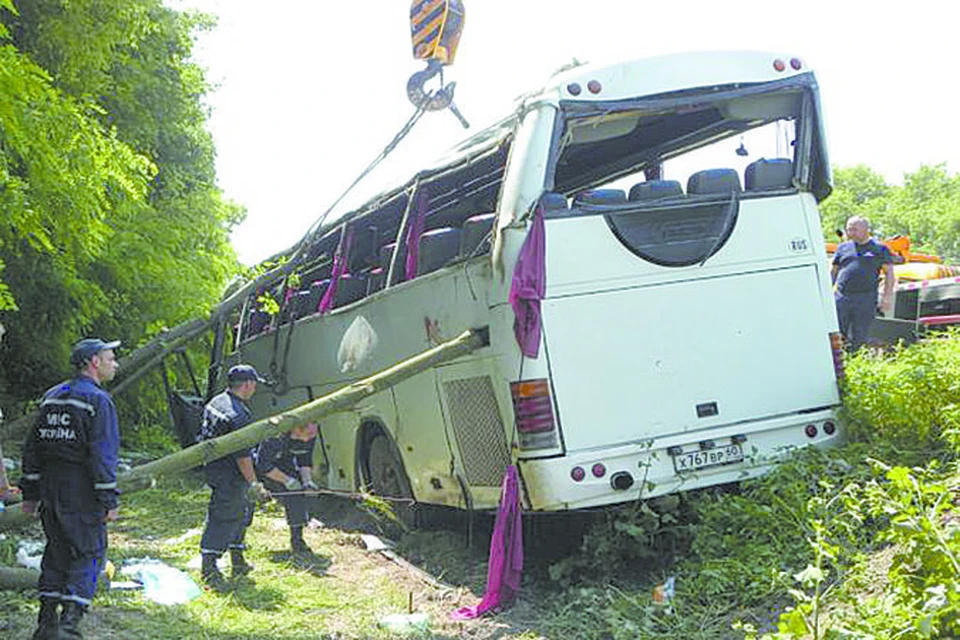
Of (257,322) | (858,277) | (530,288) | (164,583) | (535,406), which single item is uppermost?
(257,322)

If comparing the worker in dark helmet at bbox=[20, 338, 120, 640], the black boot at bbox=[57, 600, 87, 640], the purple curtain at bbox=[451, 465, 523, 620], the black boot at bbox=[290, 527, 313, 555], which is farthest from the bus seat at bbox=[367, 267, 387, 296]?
the black boot at bbox=[57, 600, 87, 640]

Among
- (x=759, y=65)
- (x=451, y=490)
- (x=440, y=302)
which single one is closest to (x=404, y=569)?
(x=451, y=490)

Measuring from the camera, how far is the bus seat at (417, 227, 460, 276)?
7.14 m

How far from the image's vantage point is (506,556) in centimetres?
621

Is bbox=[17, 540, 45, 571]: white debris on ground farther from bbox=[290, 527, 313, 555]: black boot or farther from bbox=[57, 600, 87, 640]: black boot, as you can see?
bbox=[290, 527, 313, 555]: black boot

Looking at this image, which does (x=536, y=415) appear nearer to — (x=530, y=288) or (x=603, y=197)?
(x=530, y=288)

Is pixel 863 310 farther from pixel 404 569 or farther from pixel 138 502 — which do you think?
pixel 138 502

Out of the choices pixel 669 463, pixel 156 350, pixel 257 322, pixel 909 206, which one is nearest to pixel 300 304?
pixel 257 322

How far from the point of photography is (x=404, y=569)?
25.8ft

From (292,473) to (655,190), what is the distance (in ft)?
14.6

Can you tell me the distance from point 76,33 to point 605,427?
6.50m

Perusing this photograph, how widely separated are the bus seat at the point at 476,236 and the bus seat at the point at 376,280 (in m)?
1.49

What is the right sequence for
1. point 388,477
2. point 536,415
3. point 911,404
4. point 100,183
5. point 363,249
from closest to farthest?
point 536,415 < point 911,404 < point 100,183 < point 388,477 < point 363,249

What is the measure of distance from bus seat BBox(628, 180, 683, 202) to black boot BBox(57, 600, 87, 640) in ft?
13.3
